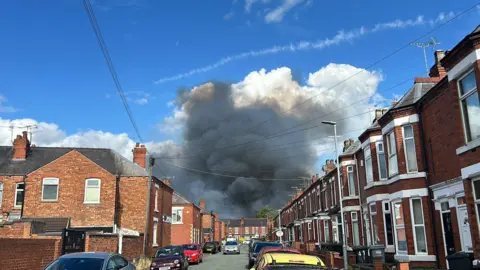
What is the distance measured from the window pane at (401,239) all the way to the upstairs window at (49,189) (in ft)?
81.7

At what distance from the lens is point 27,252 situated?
14906 mm

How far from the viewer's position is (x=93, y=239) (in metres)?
21.9

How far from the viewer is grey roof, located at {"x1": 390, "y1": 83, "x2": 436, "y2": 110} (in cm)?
1927

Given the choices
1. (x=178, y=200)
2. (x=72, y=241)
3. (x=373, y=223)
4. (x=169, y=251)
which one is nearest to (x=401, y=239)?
(x=373, y=223)

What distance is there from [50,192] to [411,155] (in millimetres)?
26234

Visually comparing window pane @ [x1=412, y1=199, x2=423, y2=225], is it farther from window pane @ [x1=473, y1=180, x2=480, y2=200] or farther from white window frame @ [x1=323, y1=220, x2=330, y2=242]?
white window frame @ [x1=323, y1=220, x2=330, y2=242]

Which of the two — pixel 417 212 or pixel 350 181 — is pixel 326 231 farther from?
pixel 417 212

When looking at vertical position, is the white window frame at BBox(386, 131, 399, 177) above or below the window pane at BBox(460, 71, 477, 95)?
below

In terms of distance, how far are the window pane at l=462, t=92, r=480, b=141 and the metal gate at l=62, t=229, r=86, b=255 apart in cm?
1594

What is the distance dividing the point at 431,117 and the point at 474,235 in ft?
22.3

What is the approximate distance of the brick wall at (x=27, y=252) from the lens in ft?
45.1

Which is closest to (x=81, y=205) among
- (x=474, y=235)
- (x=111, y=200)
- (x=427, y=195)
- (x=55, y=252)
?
(x=111, y=200)

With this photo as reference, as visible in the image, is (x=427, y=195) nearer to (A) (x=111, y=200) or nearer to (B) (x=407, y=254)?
(B) (x=407, y=254)

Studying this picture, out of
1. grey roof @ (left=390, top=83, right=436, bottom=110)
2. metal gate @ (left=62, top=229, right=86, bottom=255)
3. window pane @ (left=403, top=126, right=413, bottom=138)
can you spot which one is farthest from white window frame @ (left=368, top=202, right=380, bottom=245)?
metal gate @ (left=62, top=229, right=86, bottom=255)
